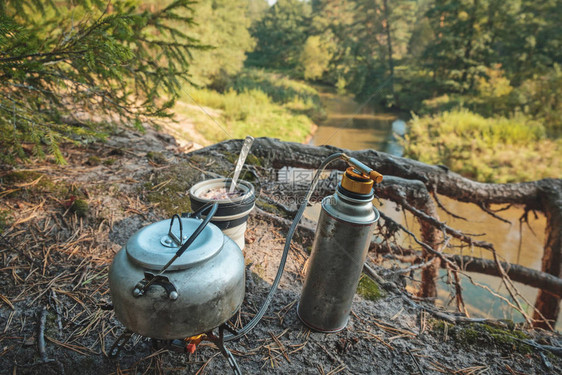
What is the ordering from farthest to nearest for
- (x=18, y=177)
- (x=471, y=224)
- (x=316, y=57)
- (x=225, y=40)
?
(x=316, y=57)
(x=225, y=40)
(x=471, y=224)
(x=18, y=177)

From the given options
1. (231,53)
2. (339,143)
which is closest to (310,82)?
(231,53)

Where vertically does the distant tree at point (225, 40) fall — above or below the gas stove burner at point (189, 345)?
above

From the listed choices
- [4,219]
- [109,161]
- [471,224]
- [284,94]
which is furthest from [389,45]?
[4,219]

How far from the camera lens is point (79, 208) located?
2260 mm

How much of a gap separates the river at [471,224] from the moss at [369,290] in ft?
2.38

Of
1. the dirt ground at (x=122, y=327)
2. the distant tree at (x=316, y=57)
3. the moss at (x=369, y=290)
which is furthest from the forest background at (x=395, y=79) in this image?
the moss at (x=369, y=290)

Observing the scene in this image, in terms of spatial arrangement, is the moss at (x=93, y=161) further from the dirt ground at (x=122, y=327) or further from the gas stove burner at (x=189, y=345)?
the gas stove burner at (x=189, y=345)

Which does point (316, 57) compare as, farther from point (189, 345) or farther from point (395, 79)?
point (189, 345)

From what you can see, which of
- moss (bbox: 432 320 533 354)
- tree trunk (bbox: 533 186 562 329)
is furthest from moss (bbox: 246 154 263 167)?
tree trunk (bbox: 533 186 562 329)

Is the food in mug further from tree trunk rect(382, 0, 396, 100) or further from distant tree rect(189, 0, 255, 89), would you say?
tree trunk rect(382, 0, 396, 100)

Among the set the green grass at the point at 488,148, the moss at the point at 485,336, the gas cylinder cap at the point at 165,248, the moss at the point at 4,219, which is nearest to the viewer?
the gas cylinder cap at the point at 165,248

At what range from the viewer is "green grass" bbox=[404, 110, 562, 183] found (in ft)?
34.2

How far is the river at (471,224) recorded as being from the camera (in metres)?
5.52

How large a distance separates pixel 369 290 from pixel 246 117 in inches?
538
